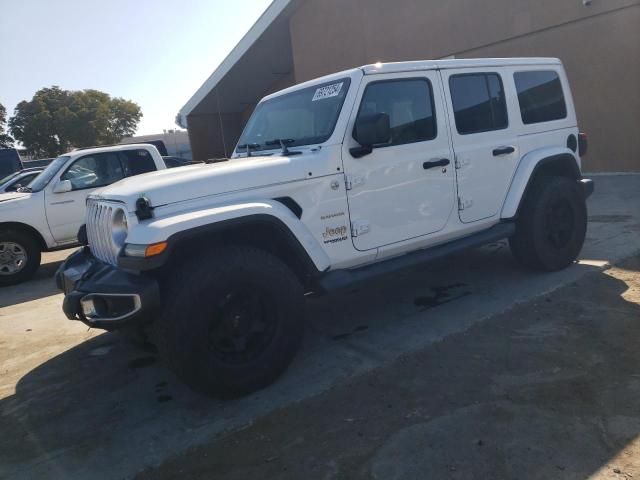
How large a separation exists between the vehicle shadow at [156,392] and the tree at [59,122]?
4436 centimetres

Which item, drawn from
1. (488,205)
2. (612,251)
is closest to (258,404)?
(488,205)

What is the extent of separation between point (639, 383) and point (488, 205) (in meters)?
1.97

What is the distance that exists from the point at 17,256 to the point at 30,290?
2.37ft

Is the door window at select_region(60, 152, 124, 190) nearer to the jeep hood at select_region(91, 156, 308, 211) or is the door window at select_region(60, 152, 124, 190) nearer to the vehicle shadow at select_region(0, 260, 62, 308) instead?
the vehicle shadow at select_region(0, 260, 62, 308)

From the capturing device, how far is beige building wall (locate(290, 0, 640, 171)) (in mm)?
9203

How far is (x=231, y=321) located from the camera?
10.4ft

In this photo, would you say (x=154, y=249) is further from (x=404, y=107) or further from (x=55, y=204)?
(x=55, y=204)

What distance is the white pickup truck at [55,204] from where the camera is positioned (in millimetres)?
7281

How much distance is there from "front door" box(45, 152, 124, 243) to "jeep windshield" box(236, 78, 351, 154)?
397 centimetres

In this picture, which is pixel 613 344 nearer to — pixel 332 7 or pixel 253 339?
pixel 253 339

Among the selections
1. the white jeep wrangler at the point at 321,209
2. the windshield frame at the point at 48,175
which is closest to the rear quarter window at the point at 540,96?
the white jeep wrangler at the point at 321,209

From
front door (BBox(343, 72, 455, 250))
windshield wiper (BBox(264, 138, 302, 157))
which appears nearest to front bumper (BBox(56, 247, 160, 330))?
windshield wiper (BBox(264, 138, 302, 157))

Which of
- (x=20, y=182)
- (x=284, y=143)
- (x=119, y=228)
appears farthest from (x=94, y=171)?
(x=119, y=228)

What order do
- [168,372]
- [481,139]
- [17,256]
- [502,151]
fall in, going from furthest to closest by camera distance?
[17,256]
[502,151]
[481,139]
[168,372]
